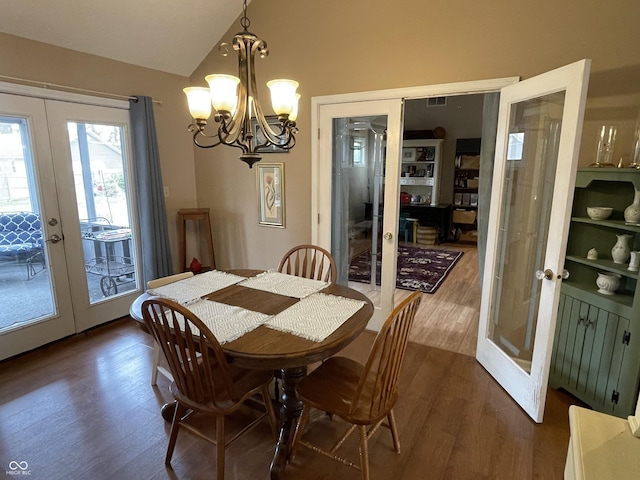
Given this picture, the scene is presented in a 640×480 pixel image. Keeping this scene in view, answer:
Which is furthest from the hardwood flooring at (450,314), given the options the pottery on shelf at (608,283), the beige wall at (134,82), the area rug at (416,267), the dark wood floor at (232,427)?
the beige wall at (134,82)

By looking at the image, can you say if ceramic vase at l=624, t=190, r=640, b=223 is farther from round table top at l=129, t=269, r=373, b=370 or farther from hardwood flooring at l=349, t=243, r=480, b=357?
round table top at l=129, t=269, r=373, b=370

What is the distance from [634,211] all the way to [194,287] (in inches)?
103

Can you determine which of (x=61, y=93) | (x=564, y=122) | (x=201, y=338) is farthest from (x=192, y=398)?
(x=61, y=93)

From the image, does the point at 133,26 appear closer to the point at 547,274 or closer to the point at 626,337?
the point at 547,274

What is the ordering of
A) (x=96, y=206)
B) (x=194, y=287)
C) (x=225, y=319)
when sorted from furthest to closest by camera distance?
(x=96, y=206) < (x=194, y=287) < (x=225, y=319)

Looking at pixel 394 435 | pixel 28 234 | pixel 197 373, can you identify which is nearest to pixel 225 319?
pixel 197 373

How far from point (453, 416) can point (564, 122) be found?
70.6 inches

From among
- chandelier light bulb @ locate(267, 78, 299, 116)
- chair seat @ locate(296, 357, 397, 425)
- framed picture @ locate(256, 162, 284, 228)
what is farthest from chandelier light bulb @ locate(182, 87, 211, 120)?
framed picture @ locate(256, 162, 284, 228)

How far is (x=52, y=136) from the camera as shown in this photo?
289cm

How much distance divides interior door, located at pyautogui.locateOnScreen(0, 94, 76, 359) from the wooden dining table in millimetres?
1515

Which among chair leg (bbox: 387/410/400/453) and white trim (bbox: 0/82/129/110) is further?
white trim (bbox: 0/82/129/110)

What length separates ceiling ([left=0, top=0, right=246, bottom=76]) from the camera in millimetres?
2578

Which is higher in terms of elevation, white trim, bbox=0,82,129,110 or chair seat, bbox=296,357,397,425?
white trim, bbox=0,82,129,110

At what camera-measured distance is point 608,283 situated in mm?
2135
